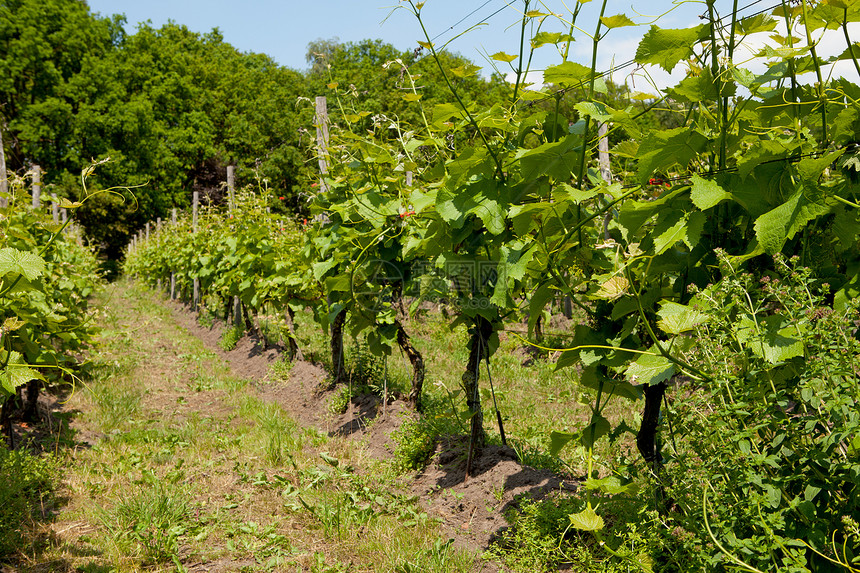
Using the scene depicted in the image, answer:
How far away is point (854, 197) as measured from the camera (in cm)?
158

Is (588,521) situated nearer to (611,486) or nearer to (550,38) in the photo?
(611,486)

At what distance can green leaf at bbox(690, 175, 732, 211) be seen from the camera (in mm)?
1627

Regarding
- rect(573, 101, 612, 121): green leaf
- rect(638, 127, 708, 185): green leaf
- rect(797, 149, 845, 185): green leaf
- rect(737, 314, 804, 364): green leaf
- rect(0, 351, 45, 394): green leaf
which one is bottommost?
rect(0, 351, 45, 394): green leaf

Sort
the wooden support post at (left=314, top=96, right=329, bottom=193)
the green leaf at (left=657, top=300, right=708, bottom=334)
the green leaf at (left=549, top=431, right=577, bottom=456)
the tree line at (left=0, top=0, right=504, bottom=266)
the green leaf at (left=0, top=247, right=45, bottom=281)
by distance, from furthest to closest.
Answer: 1. the tree line at (left=0, top=0, right=504, bottom=266)
2. the wooden support post at (left=314, top=96, right=329, bottom=193)
3. the green leaf at (left=549, top=431, right=577, bottom=456)
4. the green leaf at (left=0, top=247, right=45, bottom=281)
5. the green leaf at (left=657, top=300, right=708, bottom=334)

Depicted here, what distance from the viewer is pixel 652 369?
1.79 m

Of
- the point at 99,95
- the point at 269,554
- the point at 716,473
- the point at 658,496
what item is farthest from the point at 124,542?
the point at 99,95

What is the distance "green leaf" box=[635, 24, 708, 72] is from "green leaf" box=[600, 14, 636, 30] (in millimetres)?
178

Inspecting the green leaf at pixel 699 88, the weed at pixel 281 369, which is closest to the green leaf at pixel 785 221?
the green leaf at pixel 699 88

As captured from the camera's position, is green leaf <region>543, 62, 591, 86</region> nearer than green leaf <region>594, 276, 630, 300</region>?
No

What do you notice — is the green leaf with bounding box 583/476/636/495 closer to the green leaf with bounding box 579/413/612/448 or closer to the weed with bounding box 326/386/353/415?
the green leaf with bounding box 579/413/612/448

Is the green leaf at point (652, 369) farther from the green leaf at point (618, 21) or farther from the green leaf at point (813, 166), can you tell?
the green leaf at point (618, 21)

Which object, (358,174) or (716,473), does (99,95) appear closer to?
(358,174)

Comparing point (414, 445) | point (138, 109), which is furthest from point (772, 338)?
point (138, 109)

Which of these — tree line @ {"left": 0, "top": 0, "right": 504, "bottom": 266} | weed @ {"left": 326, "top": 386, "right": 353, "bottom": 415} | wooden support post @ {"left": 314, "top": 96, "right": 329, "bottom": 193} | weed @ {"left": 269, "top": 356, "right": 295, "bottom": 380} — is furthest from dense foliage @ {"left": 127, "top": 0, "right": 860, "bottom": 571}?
tree line @ {"left": 0, "top": 0, "right": 504, "bottom": 266}
